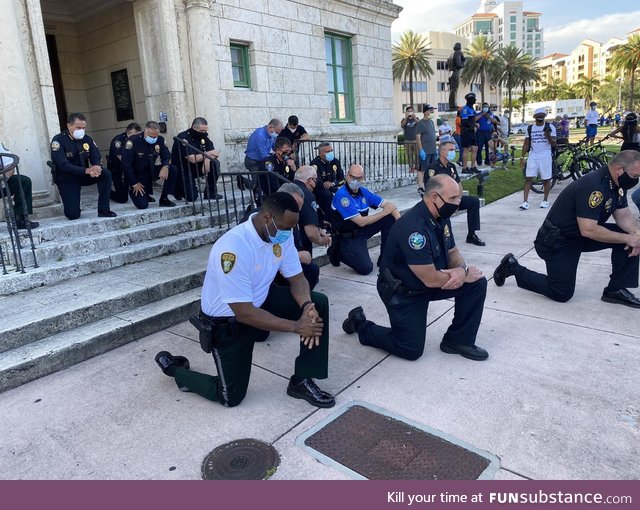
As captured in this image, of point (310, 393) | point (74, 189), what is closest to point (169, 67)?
point (74, 189)

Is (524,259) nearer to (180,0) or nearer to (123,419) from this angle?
(123,419)

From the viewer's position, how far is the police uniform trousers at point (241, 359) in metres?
2.93

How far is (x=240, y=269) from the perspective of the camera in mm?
2766

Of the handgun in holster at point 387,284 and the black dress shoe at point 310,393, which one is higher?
the handgun in holster at point 387,284

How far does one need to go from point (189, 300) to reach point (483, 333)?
2.76 m

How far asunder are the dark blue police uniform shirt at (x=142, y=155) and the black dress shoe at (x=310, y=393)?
16.1 ft

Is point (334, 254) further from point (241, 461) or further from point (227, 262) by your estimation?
point (241, 461)

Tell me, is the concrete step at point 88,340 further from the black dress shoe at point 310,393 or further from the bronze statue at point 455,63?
the bronze statue at point 455,63

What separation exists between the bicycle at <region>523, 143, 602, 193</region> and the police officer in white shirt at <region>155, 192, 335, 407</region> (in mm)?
9426

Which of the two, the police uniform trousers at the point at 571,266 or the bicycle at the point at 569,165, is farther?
the bicycle at the point at 569,165

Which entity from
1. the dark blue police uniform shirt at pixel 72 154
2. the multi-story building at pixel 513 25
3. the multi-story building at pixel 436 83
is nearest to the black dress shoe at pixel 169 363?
the dark blue police uniform shirt at pixel 72 154

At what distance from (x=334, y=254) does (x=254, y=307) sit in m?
3.39

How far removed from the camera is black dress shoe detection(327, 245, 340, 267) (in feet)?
20.0

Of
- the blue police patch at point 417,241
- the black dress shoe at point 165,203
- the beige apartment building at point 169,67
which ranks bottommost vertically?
the blue police patch at point 417,241
